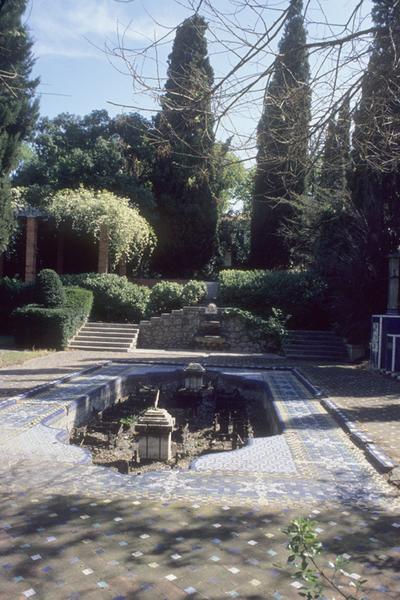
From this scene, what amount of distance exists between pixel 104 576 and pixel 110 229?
61.5ft

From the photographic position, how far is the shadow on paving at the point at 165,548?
9.92 ft

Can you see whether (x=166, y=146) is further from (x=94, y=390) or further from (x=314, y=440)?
(x=94, y=390)

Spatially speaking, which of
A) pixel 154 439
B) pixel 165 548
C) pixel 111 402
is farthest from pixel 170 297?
pixel 165 548

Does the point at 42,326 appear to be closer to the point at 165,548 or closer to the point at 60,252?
the point at 60,252

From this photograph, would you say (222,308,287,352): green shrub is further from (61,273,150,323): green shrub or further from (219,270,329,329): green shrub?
(61,273,150,323): green shrub

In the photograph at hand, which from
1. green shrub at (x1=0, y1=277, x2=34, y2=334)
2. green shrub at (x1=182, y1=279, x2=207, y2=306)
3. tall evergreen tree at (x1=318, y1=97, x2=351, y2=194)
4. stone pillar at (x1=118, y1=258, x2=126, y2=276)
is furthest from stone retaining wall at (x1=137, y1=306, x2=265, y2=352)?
tall evergreen tree at (x1=318, y1=97, x2=351, y2=194)

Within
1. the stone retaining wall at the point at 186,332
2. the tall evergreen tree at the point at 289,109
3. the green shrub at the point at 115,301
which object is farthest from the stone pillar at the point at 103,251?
the tall evergreen tree at the point at 289,109

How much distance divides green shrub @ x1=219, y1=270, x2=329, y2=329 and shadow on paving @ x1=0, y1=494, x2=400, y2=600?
14876 mm

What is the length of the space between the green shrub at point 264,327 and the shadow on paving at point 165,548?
13731 millimetres

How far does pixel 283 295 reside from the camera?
62.9 ft

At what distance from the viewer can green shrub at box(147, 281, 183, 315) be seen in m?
19.8

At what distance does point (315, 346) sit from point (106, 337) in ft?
21.4

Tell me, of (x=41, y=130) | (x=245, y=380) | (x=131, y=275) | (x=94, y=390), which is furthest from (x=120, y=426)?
(x=41, y=130)

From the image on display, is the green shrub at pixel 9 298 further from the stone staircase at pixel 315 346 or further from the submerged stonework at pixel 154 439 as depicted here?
the submerged stonework at pixel 154 439
